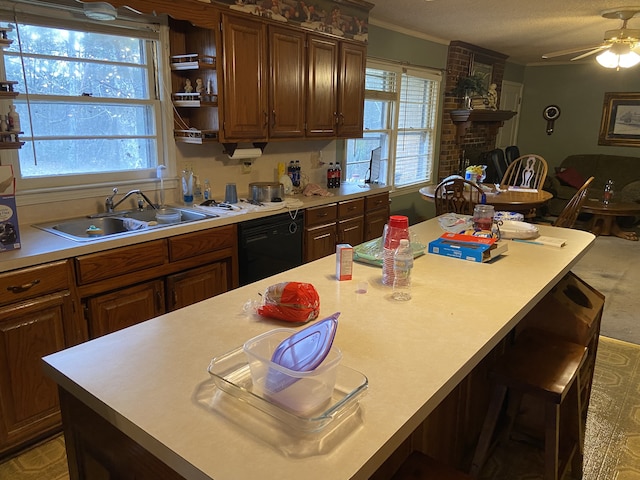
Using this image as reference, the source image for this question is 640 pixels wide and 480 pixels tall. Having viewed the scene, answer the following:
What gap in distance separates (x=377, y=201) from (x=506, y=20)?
2.24m

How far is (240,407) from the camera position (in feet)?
3.24

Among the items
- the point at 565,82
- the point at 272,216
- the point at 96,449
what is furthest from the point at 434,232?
the point at 565,82

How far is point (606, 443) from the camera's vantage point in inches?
91.5

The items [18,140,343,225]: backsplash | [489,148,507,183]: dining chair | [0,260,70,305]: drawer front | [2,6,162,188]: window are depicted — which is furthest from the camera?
[489,148,507,183]: dining chair

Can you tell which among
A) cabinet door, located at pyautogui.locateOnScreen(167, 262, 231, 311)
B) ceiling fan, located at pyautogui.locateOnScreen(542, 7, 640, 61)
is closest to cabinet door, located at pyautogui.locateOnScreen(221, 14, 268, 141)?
cabinet door, located at pyautogui.locateOnScreen(167, 262, 231, 311)

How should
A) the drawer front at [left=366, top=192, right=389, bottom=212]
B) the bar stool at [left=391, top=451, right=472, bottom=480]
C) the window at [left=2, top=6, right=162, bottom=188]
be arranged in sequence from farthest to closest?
the drawer front at [left=366, top=192, right=389, bottom=212] < the window at [left=2, top=6, right=162, bottom=188] < the bar stool at [left=391, top=451, right=472, bottom=480]

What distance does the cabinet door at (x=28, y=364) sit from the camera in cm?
202

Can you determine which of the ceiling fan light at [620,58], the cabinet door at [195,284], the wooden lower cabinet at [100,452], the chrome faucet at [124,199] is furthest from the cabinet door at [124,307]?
the ceiling fan light at [620,58]

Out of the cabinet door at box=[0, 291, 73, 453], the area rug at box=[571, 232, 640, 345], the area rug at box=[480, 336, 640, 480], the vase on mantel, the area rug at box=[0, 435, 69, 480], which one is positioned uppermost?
the vase on mantel

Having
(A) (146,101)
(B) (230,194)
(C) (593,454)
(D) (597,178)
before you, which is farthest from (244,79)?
(D) (597,178)

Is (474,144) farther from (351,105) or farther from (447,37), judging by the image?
(351,105)

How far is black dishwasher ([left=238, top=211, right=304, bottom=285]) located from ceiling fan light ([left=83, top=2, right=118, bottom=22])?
1306mm

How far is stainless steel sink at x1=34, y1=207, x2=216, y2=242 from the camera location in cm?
263

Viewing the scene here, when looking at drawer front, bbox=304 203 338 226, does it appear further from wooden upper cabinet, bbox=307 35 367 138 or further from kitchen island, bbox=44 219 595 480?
kitchen island, bbox=44 219 595 480
